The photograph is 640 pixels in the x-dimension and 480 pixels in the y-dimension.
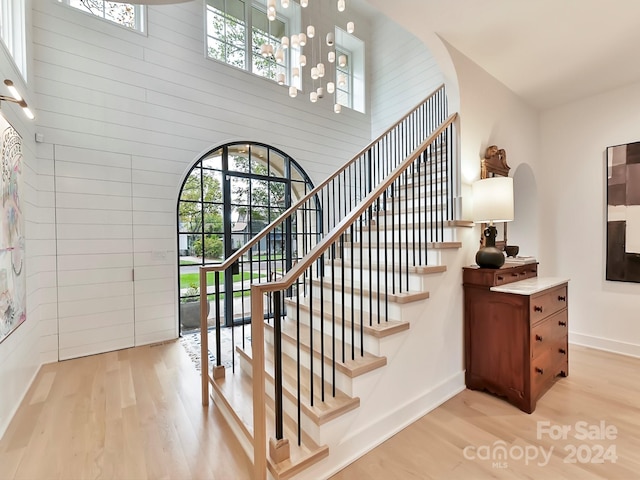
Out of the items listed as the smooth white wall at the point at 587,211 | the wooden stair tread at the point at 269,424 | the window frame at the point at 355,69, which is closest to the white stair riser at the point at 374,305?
the wooden stair tread at the point at 269,424

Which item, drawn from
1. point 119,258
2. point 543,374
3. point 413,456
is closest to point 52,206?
point 119,258

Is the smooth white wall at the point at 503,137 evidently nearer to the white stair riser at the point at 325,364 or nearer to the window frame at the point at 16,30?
the white stair riser at the point at 325,364

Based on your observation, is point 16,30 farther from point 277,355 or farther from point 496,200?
point 496,200

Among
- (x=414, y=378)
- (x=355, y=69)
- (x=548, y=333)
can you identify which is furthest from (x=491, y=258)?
(x=355, y=69)

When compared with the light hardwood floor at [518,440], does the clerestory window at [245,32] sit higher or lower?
higher

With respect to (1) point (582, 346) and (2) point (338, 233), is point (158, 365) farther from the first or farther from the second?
(1) point (582, 346)

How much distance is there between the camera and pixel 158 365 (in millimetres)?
3082

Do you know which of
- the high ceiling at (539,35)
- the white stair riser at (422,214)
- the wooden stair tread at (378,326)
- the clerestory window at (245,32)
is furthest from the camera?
the clerestory window at (245,32)

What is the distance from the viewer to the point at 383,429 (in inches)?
76.5

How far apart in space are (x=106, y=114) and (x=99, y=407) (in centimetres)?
315

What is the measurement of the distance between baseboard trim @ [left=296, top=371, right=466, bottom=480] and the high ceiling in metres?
2.89

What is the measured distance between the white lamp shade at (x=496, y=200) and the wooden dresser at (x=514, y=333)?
0.45 meters

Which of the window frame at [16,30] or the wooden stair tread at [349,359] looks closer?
the wooden stair tread at [349,359]

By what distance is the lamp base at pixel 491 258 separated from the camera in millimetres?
2430
